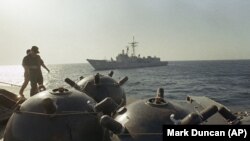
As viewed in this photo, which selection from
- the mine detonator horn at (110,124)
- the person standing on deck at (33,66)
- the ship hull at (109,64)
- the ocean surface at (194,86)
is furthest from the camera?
the ship hull at (109,64)

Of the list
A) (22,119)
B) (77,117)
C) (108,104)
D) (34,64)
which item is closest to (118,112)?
(108,104)

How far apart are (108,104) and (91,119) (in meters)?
0.43

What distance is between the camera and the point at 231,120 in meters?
7.55

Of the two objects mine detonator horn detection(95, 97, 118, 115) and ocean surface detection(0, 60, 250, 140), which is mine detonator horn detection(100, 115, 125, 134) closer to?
mine detonator horn detection(95, 97, 118, 115)

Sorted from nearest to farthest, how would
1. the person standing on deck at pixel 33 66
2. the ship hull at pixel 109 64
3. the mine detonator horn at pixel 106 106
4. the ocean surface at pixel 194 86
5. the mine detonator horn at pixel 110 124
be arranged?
the mine detonator horn at pixel 110 124 < the mine detonator horn at pixel 106 106 < the person standing on deck at pixel 33 66 < the ocean surface at pixel 194 86 < the ship hull at pixel 109 64

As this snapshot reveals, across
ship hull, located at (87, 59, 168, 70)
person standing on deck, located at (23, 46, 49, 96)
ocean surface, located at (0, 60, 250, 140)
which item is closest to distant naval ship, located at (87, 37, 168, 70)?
ship hull, located at (87, 59, 168, 70)

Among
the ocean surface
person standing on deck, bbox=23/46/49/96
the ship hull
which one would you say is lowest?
the ocean surface

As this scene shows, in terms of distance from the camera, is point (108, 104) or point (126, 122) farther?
point (108, 104)

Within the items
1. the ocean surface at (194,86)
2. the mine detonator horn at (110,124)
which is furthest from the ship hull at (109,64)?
the mine detonator horn at (110,124)

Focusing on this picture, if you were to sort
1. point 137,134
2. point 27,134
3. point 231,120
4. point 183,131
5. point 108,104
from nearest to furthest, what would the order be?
point 183,131
point 137,134
point 27,134
point 108,104
point 231,120

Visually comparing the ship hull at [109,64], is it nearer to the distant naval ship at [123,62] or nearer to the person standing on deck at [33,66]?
the distant naval ship at [123,62]

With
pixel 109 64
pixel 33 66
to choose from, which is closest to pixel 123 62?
pixel 109 64

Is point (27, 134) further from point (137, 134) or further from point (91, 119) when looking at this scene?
point (137, 134)

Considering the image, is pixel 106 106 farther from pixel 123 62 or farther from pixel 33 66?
pixel 123 62
